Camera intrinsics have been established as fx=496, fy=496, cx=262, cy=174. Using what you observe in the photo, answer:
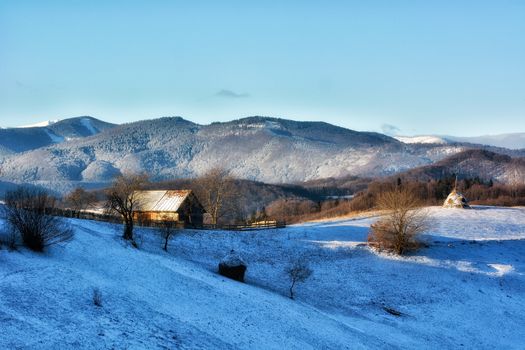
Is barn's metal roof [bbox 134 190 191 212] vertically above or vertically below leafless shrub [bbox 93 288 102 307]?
above

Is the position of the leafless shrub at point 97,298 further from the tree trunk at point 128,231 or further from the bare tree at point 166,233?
the bare tree at point 166,233

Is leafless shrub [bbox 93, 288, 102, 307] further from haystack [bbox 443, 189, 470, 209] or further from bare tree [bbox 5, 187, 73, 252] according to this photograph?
haystack [bbox 443, 189, 470, 209]

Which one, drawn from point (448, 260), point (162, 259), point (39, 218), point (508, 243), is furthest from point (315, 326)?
point (508, 243)

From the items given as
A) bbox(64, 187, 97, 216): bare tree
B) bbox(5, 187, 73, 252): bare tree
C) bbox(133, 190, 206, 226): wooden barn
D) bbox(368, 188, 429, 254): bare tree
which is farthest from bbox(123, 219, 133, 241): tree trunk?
bbox(64, 187, 97, 216): bare tree

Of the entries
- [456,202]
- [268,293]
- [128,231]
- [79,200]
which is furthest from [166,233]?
[456,202]

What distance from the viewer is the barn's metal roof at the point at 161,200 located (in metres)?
64.4

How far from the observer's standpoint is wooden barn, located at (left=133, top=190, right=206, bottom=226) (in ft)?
210

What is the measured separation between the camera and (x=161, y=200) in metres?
66.4

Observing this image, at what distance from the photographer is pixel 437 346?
111 ft

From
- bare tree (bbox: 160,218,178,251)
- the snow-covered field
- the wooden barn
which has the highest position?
the wooden barn

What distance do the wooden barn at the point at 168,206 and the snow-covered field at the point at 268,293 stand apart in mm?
10122

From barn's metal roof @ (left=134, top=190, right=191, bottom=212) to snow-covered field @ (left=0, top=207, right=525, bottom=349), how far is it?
432 inches

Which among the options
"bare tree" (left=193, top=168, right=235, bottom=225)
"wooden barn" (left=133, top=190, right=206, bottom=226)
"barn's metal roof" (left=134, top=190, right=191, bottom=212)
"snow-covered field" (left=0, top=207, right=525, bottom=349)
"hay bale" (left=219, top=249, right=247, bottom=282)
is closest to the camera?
"snow-covered field" (left=0, top=207, right=525, bottom=349)

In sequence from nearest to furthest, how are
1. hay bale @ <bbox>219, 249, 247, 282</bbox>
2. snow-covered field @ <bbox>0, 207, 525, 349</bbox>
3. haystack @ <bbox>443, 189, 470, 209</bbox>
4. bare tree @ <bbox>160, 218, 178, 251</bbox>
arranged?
snow-covered field @ <bbox>0, 207, 525, 349</bbox>
hay bale @ <bbox>219, 249, 247, 282</bbox>
bare tree @ <bbox>160, 218, 178, 251</bbox>
haystack @ <bbox>443, 189, 470, 209</bbox>
